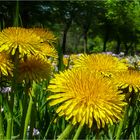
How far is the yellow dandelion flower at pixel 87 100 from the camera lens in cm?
101

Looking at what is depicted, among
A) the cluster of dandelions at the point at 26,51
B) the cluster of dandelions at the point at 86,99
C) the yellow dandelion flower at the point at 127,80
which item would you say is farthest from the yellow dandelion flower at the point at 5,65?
the yellow dandelion flower at the point at 127,80

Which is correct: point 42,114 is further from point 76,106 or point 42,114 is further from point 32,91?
point 76,106

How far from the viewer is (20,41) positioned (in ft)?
3.93

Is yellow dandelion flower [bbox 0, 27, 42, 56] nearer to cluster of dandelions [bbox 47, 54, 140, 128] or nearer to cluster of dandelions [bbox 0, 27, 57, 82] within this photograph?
cluster of dandelions [bbox 0, 27, 57, 82]

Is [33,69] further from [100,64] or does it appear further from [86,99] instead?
[86,99]

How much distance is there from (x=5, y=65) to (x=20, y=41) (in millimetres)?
77

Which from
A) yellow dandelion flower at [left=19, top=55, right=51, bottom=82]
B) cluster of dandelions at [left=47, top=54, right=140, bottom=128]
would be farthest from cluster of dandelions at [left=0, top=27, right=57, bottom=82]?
cluster of dandelions at [left=47, top=54, right=140, bottom=128]

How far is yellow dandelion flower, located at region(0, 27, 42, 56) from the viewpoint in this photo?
3.88ft

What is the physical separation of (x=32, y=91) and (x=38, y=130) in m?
0.56

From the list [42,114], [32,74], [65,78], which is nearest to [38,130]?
[42,114]

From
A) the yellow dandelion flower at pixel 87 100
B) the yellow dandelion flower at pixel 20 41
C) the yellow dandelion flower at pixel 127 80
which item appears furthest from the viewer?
the yellow dandelion flower at pixel 127 80

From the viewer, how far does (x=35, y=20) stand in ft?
95.9

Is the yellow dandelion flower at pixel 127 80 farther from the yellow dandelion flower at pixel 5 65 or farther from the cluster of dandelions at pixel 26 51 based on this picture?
the yellow dandelion flower at pixel 5 65

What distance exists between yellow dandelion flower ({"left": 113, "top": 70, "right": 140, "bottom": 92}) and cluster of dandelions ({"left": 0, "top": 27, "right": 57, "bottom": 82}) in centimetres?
20
